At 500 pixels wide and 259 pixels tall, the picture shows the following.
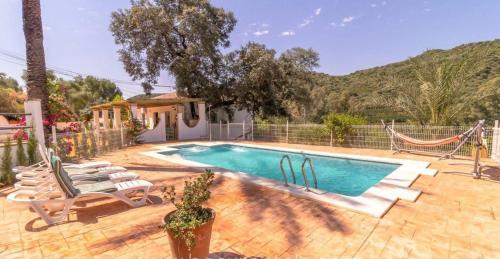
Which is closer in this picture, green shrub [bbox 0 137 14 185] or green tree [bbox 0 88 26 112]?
green shrub [bbox 0 137 14 185]

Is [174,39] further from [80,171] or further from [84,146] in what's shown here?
[80,171]

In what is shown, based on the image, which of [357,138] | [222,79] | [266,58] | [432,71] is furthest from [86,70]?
[432,71]

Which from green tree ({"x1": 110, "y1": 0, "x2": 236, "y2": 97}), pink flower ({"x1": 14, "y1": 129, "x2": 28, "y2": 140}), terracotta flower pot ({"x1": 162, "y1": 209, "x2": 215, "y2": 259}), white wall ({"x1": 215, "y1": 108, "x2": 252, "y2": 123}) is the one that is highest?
green tree ({"x1": 110, "y1": 0, "x2": 236, "y2": 97})

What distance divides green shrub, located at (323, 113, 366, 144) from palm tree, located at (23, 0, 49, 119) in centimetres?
1118

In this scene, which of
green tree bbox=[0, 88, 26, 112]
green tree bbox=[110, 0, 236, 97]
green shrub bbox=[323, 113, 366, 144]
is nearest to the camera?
green shrub bbox=[323, 113, 366, 144]

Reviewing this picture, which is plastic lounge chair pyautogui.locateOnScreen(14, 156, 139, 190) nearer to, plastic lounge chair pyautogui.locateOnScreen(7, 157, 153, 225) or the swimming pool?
plastic lounge chair pyautogui.locateOnScreen(7, 157, 153, 225)

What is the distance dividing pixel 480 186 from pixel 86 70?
137ft

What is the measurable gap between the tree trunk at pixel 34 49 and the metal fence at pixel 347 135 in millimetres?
10858

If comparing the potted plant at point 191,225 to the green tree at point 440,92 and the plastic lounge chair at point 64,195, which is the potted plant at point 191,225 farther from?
the green tree at point 440,92

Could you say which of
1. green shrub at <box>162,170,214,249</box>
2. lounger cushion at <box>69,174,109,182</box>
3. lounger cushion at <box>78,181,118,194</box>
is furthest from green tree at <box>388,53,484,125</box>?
lounger cushion at <box>69,174,109,182</box>

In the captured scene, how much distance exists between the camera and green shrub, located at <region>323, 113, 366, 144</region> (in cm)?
1161

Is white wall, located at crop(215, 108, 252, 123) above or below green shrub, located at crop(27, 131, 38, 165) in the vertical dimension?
above

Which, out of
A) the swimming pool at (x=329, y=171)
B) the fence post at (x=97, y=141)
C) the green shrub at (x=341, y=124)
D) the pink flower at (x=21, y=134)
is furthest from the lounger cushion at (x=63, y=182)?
the green shrub at (x=341, y=124)

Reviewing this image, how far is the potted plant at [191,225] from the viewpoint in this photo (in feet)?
7.46
